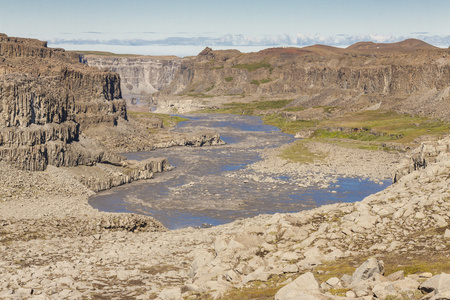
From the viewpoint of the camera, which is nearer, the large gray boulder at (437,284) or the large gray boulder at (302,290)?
the large gray boulder at (437,284)

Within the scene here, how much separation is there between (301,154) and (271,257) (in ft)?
406

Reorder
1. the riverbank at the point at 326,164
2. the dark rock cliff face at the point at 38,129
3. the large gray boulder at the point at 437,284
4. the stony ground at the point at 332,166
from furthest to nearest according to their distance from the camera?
the stony ground at the point at 332,166, the riverbank at the point at 326,164, the dark rock cliff face at the point at 38,129, the large gray boulder at the point at 437,284

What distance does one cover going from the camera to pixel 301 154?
15212cm

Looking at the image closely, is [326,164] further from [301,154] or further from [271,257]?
[271,257]

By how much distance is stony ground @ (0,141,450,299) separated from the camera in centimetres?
2394

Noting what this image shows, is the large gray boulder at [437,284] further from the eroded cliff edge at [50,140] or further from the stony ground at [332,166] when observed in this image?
the stony ground at [332,166]

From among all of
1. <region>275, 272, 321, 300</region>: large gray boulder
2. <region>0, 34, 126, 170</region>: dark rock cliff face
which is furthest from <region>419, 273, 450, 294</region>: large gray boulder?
<region>0, 34, 126, 170</region>: dark rock cliff face

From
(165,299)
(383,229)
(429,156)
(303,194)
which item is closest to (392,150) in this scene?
(303,194)

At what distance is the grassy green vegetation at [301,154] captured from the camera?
14350cm

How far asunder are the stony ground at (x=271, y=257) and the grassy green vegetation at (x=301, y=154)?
97.7 metres

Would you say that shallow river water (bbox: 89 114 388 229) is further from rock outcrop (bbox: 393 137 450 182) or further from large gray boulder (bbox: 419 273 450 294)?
large gray boulder (bbox: 419 273 450 294)

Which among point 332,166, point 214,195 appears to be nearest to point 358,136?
point 332,166

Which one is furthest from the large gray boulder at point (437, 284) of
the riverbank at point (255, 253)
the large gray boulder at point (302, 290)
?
the large gray boulder at point (302, 290)

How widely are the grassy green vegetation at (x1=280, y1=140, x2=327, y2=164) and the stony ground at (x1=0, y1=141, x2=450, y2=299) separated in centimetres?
9772
